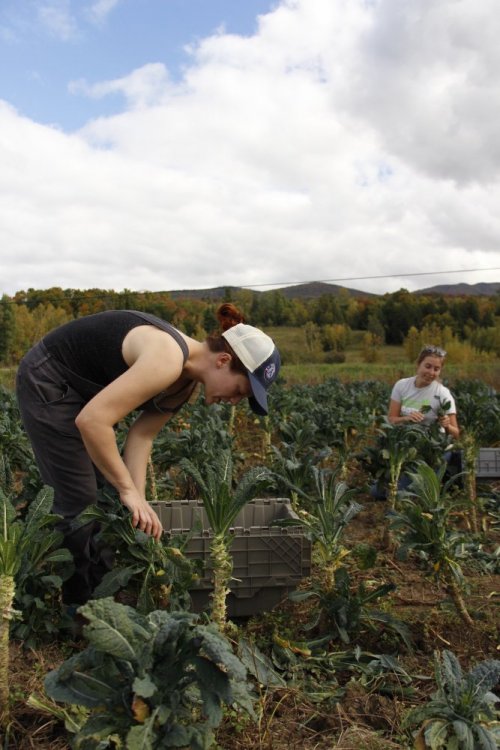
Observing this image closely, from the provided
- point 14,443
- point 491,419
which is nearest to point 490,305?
point 491,419

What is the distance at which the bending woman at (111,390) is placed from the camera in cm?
251

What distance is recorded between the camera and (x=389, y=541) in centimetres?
466

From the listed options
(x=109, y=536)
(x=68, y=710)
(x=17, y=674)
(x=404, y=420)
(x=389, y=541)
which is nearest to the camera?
(x=68, y=710)

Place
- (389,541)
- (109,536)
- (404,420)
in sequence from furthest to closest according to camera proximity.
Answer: (404,420)
(389,541)
(109,536)

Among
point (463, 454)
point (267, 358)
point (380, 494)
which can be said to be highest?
point (267, 358)

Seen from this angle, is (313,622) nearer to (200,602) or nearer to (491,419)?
(200,602)

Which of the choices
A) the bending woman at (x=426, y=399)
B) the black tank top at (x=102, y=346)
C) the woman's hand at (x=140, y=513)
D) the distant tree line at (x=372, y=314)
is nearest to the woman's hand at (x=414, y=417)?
the bending woman at (x=426, y=399)

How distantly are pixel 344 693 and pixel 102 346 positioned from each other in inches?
72.8

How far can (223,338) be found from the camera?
2.70m

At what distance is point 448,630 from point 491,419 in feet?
12.2

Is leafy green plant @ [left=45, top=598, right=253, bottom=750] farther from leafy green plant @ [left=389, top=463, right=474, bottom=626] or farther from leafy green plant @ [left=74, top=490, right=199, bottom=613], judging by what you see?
leafy green plant @ [left=389, top=463, right=474, bottom=626]

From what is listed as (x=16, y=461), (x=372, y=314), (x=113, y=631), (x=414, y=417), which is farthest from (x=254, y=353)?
(x=372, y=314)

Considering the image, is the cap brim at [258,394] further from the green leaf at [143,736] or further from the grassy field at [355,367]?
the grassy field at [355,367]

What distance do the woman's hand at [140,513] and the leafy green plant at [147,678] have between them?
0.84 meters
